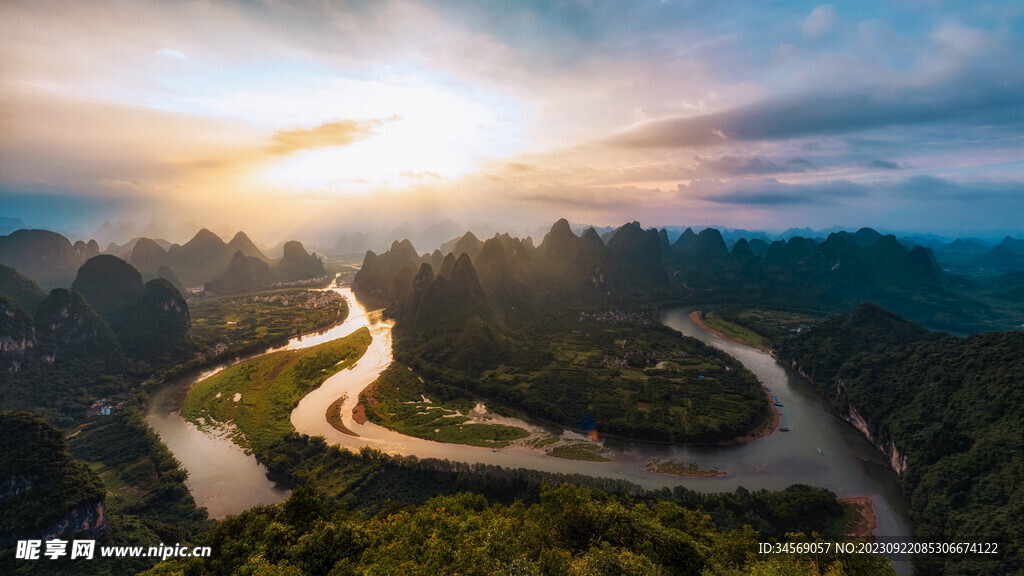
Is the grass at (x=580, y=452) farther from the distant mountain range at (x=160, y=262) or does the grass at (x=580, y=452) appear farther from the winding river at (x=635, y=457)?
the distant mountain range at (x=160, y=262)

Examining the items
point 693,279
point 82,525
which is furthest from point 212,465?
point 693,279

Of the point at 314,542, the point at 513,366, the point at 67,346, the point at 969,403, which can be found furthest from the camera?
the point at 513,366

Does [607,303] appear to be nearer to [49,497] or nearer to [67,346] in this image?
[49,497]

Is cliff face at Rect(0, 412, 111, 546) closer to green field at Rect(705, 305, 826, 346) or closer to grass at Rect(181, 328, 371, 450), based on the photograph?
grass at Rect(181, 328, 371, 450)

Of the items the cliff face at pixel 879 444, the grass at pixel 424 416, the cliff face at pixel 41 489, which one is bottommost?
the grass at pixel 424 416

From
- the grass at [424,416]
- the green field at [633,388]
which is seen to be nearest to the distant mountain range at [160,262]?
the grass at [424,416]

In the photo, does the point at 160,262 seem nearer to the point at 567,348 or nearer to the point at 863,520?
the point at 567,348

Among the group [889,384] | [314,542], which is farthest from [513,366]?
[889,384]
